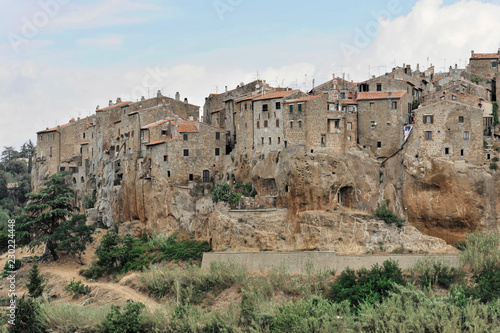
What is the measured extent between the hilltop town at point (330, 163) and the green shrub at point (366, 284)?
17.4ft

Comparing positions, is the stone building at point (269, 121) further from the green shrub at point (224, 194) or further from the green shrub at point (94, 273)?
the green shrub at point (94, 273)

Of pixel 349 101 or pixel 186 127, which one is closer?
pixel 349 101

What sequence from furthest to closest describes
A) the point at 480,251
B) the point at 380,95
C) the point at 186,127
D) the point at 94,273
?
the point at 186,127 < the point at 94,273 < the point at 380,95 < the point at 480,251

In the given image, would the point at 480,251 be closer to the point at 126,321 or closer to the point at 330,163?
the point at 330,163

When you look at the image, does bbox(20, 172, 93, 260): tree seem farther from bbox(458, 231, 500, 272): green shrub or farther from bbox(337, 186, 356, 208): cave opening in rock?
bbox(458, 231, 500, 272): green shrub

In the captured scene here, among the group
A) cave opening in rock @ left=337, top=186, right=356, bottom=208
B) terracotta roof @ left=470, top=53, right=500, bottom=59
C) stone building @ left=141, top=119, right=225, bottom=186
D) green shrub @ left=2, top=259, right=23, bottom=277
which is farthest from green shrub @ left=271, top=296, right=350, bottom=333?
terracotta roof @ left=470, top=53, right=500, bottom=59

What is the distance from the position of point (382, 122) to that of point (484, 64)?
17560mm

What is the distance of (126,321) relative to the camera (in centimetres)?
5291

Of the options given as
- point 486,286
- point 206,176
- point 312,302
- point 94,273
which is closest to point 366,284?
point 312,302

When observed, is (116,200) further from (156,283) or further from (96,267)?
(156,283)

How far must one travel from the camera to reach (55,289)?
66.8 meters

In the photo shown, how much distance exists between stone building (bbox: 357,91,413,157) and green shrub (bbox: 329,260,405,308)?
12967 millimetres

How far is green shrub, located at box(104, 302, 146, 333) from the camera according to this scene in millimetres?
52750

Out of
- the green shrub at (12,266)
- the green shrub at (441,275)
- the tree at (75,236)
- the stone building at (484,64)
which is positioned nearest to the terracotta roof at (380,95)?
the stone building at (484,64)
